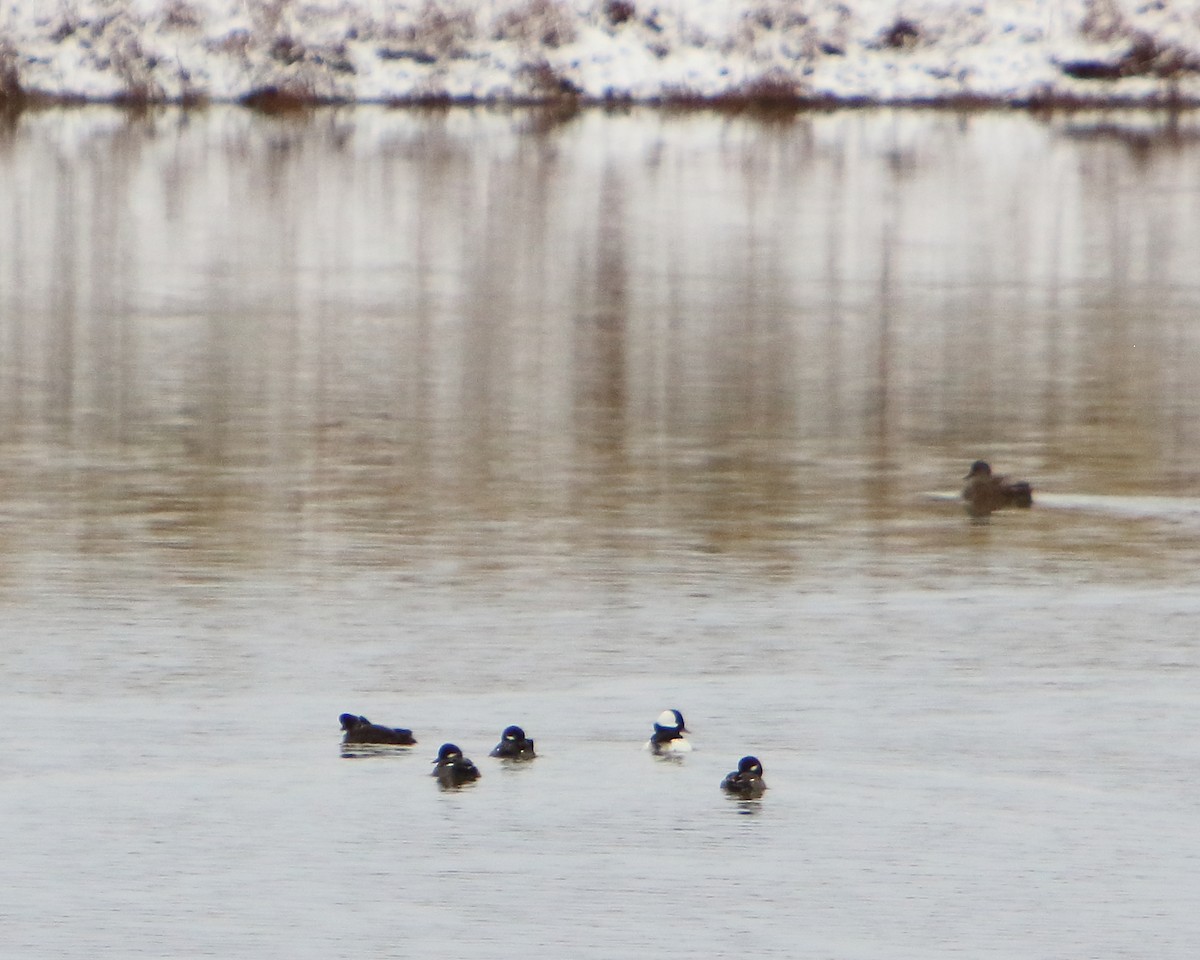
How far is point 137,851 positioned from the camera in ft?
30.2

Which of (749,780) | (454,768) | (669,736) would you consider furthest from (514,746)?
(749,780)

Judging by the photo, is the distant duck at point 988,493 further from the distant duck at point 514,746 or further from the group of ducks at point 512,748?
the distant duck at point 514,746

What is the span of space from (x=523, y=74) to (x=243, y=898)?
310 feet

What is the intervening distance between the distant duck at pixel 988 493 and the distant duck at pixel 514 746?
5.68 metres

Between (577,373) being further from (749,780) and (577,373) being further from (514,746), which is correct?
(749,780)

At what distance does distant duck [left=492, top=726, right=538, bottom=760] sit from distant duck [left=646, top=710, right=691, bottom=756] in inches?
17.9

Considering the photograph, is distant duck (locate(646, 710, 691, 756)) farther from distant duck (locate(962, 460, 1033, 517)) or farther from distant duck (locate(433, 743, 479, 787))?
distant duck (locate(962, 460, 1033, 517))

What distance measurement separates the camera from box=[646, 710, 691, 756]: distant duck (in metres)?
10.2

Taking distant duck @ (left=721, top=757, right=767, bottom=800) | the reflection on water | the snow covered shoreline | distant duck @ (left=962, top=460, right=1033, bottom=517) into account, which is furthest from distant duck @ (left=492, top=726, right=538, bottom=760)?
the snow covered shoreline

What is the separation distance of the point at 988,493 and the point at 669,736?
552 centimetres

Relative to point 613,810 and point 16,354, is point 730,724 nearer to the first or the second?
point 613,810

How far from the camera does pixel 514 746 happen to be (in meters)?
10.1

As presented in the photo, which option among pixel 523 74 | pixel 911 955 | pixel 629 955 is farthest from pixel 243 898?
pixel 523 74

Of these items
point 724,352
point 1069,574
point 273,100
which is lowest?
point 1069,574
